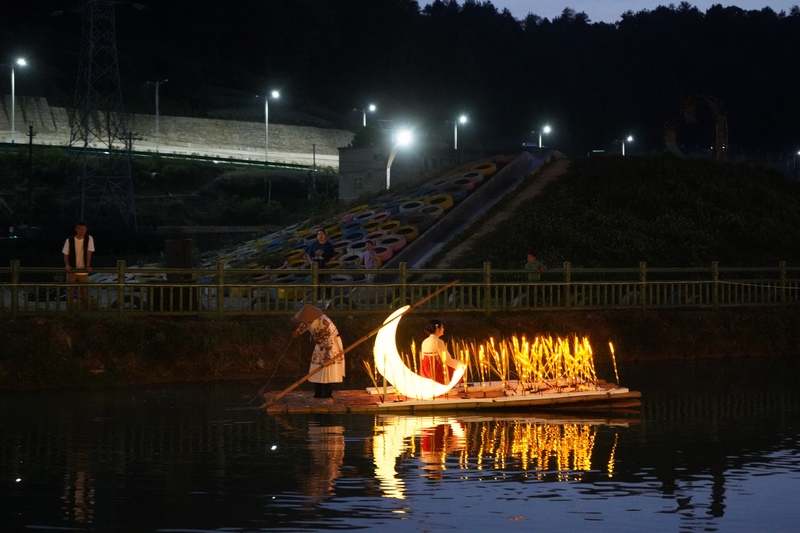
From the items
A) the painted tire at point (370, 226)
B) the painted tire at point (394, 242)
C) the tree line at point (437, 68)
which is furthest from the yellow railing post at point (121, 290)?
the tree line at point (437, 68)

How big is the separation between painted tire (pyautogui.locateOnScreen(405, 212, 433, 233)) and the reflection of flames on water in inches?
818

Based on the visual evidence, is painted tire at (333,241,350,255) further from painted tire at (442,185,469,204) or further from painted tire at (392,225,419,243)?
painted tire at (442,185,469,204)

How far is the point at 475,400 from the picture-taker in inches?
723

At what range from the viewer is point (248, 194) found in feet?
291

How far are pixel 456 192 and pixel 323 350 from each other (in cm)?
2330

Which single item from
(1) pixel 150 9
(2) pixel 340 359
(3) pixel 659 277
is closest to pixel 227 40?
(1) pixel 150 9

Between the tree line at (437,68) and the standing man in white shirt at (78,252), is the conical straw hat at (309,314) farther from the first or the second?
the tree line at (437,68)

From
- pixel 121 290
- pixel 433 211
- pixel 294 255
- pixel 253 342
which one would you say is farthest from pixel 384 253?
pixel 121 290

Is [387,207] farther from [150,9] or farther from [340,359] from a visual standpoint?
[150,9]

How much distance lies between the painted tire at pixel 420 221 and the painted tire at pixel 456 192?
82.1 inches

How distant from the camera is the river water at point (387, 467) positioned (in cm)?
1127

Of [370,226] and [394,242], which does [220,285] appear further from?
[370,226]

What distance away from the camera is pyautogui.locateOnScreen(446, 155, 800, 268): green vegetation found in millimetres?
35844

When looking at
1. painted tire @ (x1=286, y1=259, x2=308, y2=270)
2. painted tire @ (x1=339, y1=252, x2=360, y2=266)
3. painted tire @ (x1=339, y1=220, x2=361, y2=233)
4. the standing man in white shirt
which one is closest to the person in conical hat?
the standing man in white shirt
